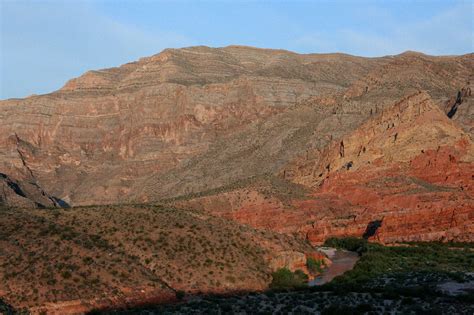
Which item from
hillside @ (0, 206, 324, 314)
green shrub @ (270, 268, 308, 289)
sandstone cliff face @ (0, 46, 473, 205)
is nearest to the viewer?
hillside @ (0, 206, 324, 314)

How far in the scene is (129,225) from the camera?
6169 cm

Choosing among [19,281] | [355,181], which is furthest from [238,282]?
[355,181]

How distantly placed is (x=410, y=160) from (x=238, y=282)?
39248mm

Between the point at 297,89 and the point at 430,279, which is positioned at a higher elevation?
the point at 297,89

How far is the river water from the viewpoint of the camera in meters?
61.7

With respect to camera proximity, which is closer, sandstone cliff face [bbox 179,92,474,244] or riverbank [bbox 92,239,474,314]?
riverbank [bbox 92,239,474,314]

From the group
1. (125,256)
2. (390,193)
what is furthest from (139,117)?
(125,256)

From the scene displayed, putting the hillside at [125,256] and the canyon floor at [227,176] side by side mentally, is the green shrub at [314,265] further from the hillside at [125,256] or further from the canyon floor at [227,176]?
the hillside at [125,256]

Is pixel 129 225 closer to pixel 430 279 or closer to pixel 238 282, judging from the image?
pixel 238 282

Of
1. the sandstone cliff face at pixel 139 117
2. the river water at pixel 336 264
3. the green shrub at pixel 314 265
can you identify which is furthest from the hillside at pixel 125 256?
the sandstone cliff face at pixel 139 117

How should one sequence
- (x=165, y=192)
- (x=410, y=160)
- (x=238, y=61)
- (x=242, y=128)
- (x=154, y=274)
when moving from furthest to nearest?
(x=238, y=61) → (x=242, y=128) → (x=165, y=192) → (x=410, y=160) → (x=154, y=274)

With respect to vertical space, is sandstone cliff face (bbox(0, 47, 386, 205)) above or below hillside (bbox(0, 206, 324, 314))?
above

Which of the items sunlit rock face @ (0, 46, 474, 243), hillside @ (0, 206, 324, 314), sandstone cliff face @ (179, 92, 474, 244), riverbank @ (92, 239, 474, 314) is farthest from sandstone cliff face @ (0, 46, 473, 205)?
riverbank @ (92, 239, 474, 314)

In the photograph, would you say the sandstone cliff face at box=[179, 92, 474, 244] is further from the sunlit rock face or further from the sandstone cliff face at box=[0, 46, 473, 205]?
the sandstone cliff face at box=[0, 46, 473, 205]
